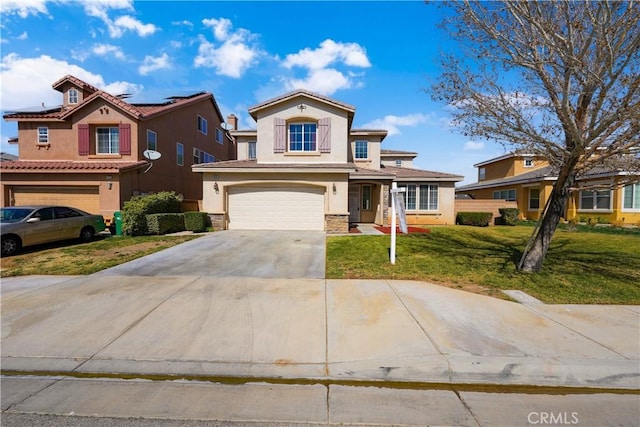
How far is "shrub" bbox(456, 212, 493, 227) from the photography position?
734 inches

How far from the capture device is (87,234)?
12.1 metres

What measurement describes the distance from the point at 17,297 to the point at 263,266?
4808 mm

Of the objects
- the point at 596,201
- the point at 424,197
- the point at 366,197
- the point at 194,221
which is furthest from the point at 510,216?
the point at 194,221

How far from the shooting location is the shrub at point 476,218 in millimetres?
→ 18641

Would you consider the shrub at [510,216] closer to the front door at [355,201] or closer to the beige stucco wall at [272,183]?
the front door at [355,201]

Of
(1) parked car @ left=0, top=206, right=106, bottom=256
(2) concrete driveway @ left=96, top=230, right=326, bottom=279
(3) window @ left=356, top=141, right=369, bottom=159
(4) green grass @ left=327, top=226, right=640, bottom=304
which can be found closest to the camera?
(4) green grass @ left=327, top=226, right=640, bottom=304

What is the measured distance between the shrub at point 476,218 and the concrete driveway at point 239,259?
36.1 feet

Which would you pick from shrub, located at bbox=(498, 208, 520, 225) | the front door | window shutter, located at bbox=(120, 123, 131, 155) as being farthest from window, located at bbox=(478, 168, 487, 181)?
window shutter, located at bbox=(120, 123, 131, 155)

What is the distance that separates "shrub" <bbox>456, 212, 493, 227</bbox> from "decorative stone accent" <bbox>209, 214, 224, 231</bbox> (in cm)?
1431

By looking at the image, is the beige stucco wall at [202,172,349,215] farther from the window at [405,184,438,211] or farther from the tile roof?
the window at [405,184,438,211]

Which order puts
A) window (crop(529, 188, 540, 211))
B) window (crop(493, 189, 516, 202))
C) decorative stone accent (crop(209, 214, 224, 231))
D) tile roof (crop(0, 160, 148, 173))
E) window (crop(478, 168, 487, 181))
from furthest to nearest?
window (crop(478, 168, 487, 181)), window (crop(493, 189, 516, 202)), window (crop(529, 188, 540, 211)), tile roof (crop(0, 160, 148, 173)), decorative stone accent (crop(209, 214, 224, 231))

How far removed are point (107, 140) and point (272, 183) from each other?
1036cm

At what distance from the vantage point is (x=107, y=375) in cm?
350

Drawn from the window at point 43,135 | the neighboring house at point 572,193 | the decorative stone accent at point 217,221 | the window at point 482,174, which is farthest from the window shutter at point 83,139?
the window at point 482,174
